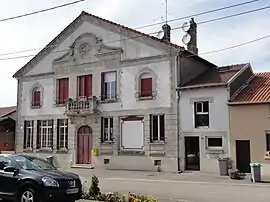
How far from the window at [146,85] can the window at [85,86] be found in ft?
14.9

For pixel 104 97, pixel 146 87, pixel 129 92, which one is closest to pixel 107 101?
pixel 104 97

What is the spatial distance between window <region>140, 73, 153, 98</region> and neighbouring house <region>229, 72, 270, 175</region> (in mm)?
6003

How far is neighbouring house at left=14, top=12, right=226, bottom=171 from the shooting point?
27.0 m

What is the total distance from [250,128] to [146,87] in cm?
792

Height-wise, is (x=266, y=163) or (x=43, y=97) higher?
(x=43, y=97)

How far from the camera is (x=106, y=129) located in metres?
29.5

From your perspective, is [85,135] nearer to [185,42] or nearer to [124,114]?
[124,114]

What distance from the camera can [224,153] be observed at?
2414 centimetres

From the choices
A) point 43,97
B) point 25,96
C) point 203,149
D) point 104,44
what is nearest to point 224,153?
point 203,149

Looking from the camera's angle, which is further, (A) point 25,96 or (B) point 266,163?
(A) point 25,96

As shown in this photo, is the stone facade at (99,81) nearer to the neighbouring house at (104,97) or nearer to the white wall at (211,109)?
the neighbouring house at (104,97)

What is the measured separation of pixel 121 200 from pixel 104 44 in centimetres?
1927

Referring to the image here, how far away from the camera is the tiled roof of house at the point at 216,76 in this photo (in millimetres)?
25505

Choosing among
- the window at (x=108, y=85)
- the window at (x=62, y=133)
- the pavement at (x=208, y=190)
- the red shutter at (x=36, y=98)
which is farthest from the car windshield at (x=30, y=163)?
the red shutter at (x=36, y=98)
